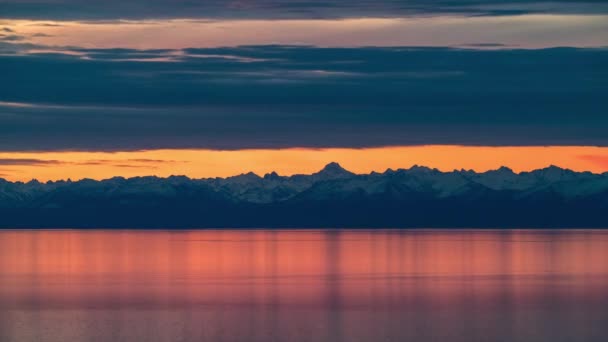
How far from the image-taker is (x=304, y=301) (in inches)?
3142

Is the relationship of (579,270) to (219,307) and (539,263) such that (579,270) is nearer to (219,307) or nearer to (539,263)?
(539,263)

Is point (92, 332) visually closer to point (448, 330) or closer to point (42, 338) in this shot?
point (42, 338)

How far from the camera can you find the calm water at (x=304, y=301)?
61688 mm

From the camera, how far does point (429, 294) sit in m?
85.0

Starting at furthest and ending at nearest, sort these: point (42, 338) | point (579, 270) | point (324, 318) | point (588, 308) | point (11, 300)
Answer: point (579, 270) → point (11, 300) → point (588, 308) → point (324, 318) → point (42, 338)

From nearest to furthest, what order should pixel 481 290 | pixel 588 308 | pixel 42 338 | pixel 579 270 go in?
pixel 42 338 < pixel 588 308 < pixel 481 290 < pixel 579 270

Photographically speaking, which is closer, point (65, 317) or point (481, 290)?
point (65, 317)

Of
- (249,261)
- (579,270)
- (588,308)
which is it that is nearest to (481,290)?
(588,308)

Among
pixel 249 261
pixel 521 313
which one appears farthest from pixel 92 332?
pixel 249 261

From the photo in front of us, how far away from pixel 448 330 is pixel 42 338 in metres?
20.9

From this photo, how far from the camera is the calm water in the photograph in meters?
61.7

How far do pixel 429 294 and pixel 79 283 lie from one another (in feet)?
103

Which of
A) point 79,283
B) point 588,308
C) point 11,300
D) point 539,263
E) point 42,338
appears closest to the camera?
point 42,338

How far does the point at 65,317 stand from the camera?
6938 centimetres
